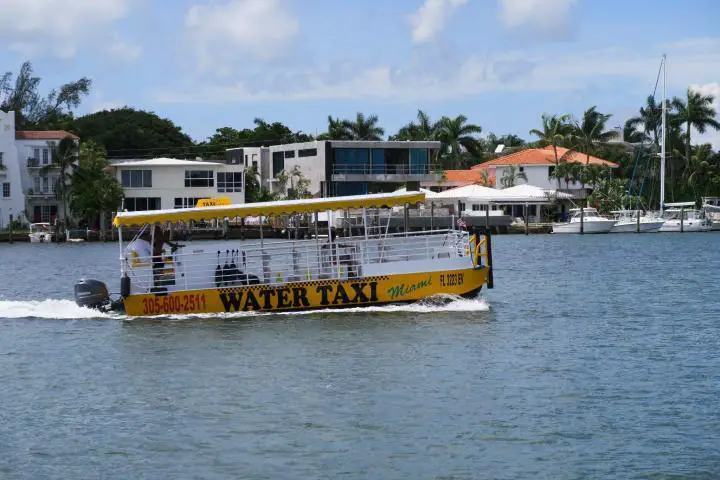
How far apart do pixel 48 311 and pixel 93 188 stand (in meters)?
63.2

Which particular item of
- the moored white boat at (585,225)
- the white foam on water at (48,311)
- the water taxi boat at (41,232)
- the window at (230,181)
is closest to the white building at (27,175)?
the water taxi boat at (41,232)

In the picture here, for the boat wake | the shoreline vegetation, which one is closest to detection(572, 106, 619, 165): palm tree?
the shoreline vegetation

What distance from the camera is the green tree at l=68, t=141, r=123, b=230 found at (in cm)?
9462

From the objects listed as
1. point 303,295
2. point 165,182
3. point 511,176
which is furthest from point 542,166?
point 303,295

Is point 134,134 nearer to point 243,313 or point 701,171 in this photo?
point 701,171

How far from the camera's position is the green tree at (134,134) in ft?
398

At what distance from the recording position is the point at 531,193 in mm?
97188

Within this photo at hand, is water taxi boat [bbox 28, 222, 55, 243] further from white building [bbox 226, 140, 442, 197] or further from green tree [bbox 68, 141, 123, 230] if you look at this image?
white building [bbox 226, 140, 442, 197]

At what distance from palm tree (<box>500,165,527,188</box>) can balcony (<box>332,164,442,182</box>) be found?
8.57 meters

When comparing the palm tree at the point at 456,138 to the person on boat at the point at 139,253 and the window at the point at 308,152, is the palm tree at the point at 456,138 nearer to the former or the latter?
the window at the point at 308,152

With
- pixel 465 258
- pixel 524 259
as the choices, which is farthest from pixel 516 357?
pixel 524 259

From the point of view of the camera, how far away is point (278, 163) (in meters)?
111

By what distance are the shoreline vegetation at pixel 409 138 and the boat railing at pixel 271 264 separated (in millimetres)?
66343

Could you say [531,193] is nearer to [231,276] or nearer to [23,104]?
[23,104]
